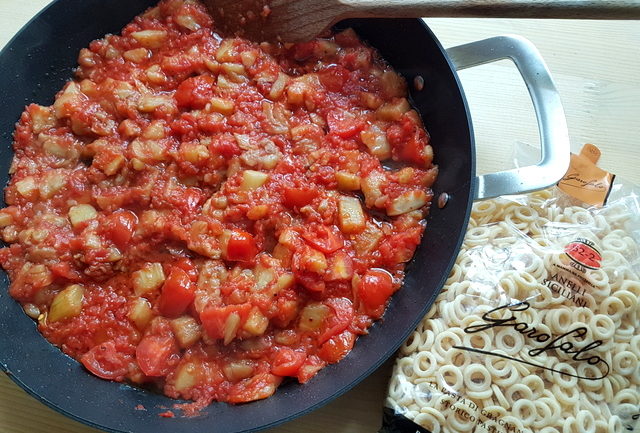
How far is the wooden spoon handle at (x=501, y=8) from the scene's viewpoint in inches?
73.2

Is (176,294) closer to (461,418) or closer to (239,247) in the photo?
(239,247)

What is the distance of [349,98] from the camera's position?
2.56m

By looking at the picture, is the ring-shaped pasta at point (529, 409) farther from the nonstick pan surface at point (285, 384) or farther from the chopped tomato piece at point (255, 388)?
the chopped tomato piece at point (255, 388)

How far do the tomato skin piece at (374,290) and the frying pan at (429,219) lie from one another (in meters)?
0.06

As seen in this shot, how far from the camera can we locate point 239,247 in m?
2.25

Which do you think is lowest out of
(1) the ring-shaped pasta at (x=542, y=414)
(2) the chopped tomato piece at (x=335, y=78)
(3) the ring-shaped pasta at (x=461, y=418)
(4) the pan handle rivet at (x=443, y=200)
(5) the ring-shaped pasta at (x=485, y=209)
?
(1) the ring-shaped pasta at (x=542, y=414)

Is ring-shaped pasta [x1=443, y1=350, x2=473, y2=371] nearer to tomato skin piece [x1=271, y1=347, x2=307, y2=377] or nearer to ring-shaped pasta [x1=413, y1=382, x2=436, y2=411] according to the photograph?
ring-shaped pasta [x1=413, y1=382, x2=436, y2=411]

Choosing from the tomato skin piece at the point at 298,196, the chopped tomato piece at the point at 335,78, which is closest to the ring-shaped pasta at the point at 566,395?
the tomato skin piece at the point at 298,196

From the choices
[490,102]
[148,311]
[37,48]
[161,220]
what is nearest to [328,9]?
[490,102]

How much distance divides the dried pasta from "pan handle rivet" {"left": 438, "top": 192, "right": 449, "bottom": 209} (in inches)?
10.7

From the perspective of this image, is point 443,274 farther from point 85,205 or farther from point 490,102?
point 85,205

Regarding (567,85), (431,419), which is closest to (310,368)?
(431,419)

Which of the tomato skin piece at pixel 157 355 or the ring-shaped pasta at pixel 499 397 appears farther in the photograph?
the tomato skin piece at pixel 157 355

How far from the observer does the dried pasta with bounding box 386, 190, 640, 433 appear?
2039 mm
